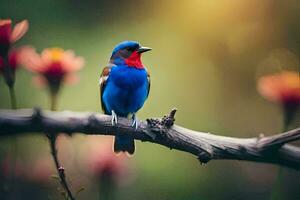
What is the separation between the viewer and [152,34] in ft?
4.86

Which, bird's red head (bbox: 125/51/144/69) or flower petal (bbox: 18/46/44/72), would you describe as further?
bird's red head (bbox: 125/51/144/69)

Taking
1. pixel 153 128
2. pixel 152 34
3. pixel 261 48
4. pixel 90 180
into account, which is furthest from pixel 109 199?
pixel 261 48

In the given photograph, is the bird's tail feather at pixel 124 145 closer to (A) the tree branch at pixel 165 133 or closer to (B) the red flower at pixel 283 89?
(A) the tree branch at pixel 165 133

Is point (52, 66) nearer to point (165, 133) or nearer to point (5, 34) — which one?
point (5, 34)

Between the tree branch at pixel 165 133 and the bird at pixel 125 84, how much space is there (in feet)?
0.36

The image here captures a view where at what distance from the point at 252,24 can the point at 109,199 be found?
577mm

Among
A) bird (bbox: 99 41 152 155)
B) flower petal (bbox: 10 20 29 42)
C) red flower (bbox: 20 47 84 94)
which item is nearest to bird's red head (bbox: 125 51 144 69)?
bird (bbox: 99 41 152 155)

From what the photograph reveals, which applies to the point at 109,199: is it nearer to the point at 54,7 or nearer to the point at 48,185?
the point at 48,185

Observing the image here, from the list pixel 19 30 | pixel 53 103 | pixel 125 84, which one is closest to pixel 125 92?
pixel 125 84

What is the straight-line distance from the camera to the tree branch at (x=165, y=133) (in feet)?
3.61

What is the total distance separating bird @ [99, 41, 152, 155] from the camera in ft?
4.29

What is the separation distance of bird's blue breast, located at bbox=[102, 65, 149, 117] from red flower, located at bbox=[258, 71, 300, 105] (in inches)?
10.5

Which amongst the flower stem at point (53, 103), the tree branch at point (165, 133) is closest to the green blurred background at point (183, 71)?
the flower stem at point (53, 103)

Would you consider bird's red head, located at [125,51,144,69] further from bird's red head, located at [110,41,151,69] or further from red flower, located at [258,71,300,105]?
red flower, located at [258,71,300,105]
